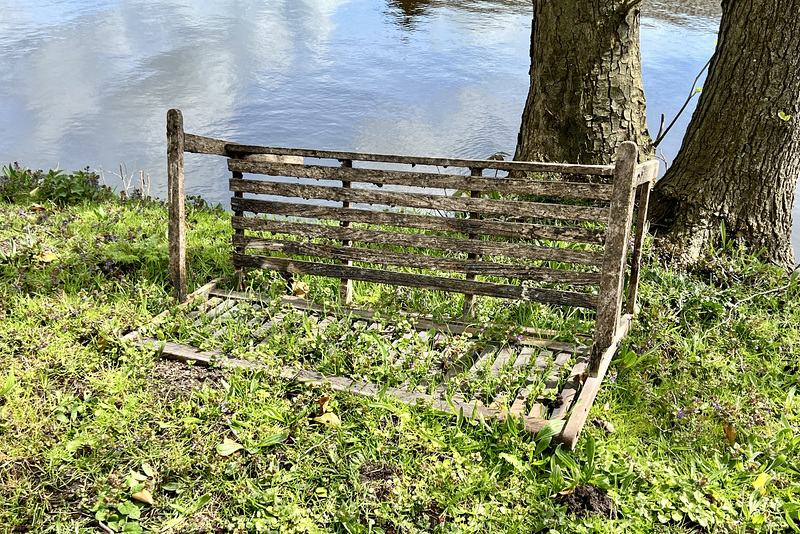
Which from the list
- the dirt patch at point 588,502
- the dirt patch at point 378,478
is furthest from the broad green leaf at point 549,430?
the dirt patch at point 378,478

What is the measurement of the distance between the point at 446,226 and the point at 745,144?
9.61 ft

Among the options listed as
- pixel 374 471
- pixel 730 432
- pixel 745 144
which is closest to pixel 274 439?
pixel 374 471

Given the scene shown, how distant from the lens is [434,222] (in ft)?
Result: 14.9

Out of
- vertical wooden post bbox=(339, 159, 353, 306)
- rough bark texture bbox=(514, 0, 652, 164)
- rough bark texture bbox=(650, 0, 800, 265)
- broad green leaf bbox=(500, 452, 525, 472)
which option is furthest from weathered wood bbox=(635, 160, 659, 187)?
vertical wooden post bbox=(339, 159, 353, 306)

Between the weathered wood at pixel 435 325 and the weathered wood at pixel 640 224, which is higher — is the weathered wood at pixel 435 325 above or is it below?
below

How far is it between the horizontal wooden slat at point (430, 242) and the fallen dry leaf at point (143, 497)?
2.40 meters

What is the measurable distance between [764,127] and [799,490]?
11.1ft

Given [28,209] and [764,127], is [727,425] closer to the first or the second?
[764,127]

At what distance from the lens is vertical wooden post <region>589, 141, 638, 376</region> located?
12.0ft

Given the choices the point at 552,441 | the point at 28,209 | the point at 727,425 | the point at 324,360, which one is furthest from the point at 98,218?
the point at 727,425

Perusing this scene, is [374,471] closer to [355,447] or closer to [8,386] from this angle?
[355,447]

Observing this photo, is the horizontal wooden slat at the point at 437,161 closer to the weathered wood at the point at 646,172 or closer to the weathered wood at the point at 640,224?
Result: the weathered wood at the point at 646,172

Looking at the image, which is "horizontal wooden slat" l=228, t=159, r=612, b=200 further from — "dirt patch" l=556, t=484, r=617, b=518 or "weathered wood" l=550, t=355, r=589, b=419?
"dirt patch" l=556, t=484, r=617, b=518

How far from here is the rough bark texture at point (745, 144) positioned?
5.27 meters
